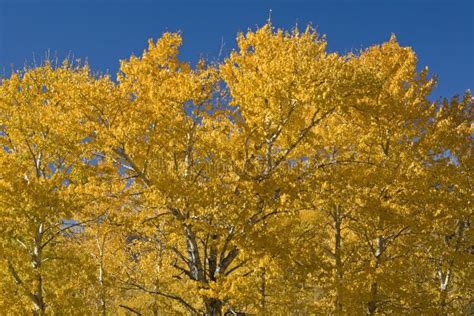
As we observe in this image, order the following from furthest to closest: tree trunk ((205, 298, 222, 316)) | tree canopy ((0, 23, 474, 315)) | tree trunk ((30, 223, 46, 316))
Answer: tree trunk ((30, 223, 46, 316)) < tree trunk ((205, 298, 222, 316)) < tree canopy ((0, 23, 474, 315))

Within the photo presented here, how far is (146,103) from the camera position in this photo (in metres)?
9.36

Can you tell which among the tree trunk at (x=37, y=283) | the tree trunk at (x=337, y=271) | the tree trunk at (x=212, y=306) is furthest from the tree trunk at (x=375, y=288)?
the tree trunk at (x=37, y=283)

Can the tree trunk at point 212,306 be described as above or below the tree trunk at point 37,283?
below

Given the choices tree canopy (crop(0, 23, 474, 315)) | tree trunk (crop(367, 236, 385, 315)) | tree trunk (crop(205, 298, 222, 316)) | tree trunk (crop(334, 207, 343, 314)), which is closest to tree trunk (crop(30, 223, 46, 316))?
tree canopy (crop(0, 23, 474, 315))

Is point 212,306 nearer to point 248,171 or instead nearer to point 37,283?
point 248,171

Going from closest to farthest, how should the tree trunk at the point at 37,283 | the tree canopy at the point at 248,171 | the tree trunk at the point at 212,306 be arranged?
the tree canopy at the point at 248,171, the tree trunk at the point at 212,306, the tree trunk at the point at 37,283

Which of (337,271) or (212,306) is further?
(337,271)

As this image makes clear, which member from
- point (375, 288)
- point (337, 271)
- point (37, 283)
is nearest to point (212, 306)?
point (337, 271)

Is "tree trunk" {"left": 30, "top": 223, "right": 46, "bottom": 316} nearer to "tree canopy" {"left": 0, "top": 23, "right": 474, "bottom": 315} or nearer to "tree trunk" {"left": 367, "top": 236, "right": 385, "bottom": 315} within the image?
"tree canopy" {"left": 0, "top": 23, "right": 474, "bottom": 315}

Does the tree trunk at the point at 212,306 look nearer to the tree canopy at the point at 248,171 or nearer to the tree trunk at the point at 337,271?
the tree canopy at the point at 248,171

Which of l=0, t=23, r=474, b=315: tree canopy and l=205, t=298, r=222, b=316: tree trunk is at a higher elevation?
l=0, t=23, r=474, b=315: tree canopy

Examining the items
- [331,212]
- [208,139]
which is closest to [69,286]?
[208,139]

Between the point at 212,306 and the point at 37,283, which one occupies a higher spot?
the point at 37,283

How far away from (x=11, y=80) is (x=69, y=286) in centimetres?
556
